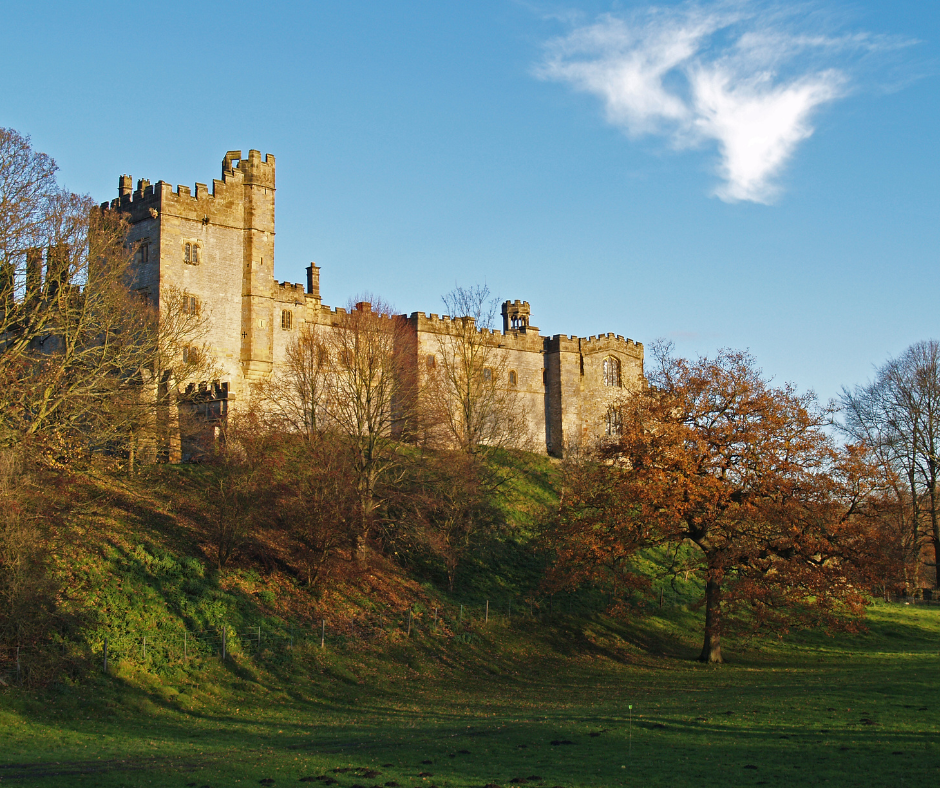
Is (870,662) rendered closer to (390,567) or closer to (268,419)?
(390,567)

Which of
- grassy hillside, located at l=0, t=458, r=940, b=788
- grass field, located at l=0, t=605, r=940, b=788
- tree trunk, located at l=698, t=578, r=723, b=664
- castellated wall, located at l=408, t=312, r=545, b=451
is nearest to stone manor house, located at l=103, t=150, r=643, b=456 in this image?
castellated wall, located at l=408, t=312, r=545, b=451

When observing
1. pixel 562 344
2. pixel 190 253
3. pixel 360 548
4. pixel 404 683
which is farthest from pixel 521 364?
pixel 404 683

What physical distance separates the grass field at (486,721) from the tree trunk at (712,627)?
1.11 m

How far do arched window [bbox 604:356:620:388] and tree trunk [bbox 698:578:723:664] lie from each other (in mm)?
33401

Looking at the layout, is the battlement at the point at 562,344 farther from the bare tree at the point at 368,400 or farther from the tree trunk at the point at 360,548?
the tree trunk at the point at 360,548

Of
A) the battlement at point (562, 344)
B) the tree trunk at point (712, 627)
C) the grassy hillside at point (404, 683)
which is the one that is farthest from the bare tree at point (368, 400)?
the battlement at point (562, 344)

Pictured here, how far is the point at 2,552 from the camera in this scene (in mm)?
22922

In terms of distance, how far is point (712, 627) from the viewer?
3247 centimetres

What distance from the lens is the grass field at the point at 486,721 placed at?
52.2 feet

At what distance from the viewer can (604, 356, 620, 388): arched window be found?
65000 millimetres

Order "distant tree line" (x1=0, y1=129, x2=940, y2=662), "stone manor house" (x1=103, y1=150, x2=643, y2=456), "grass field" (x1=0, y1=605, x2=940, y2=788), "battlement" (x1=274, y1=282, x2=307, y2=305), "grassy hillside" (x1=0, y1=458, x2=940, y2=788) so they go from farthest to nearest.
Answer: "battlement" (x1=274, y1=282, x2=307, y2=305), "stone manor house" (x1=103, y1=150, x2=643, y2=456), "distant tree line" (x1=0, y1=129, x2=940, y2=662), "grassy hillside" (x1=0, y1=458, x2=940, y2=788), "grass field" (x1=0, y1=605, x2=940, y2=788)

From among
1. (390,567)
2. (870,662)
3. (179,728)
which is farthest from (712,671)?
(179,728)

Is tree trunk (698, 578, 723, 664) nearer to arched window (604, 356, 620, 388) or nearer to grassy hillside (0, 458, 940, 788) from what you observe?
grassy hillside (0, 458, 940, 788)

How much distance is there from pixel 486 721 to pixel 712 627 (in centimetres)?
1365
